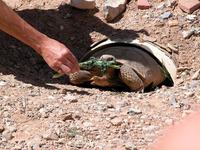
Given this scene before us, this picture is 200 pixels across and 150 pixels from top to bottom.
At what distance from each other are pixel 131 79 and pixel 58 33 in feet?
2.91

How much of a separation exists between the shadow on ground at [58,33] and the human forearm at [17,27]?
1.03m

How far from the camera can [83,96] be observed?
3246mm

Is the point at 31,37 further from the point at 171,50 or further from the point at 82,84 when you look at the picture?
the point at 171,50

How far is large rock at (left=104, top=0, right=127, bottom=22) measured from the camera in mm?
4609

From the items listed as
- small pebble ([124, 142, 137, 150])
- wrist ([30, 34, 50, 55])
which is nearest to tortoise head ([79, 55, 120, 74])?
wrist ([30, 34, 50, 55])

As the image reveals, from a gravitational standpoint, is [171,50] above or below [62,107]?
above

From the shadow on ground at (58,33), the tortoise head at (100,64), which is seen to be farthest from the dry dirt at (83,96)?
the tortoise head at (100,64)

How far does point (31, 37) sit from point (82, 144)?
27.5 inches

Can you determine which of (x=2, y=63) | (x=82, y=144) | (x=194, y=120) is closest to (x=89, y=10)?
(x=2, y=63)

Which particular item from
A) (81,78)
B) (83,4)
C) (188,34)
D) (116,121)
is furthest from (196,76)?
(83,4)

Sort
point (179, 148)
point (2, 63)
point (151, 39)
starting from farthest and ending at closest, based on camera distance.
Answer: point (151, 39)
point (2, 63)
point (179, 148)

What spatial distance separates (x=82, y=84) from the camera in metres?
4.04

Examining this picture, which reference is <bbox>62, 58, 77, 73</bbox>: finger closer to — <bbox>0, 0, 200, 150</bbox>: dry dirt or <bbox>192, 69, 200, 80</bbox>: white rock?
<bbox>0, 0, 200, 150</bbox>: dry dirt

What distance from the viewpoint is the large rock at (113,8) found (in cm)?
461
